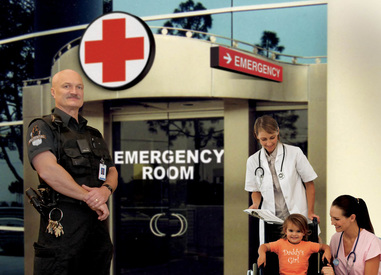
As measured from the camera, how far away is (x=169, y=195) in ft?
18.6

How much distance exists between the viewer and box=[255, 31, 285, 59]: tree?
4.93m

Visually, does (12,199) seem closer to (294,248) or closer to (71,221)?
(71,221)

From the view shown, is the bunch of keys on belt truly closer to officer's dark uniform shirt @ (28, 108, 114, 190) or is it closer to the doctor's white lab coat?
officer's dark uniform shirt @ (28, 108, 114, 190)

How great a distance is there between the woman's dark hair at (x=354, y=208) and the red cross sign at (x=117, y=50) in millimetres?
2649

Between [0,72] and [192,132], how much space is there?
7.87 feet

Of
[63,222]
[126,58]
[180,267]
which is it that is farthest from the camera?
[180,267]

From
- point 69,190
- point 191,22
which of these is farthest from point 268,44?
point 69,190

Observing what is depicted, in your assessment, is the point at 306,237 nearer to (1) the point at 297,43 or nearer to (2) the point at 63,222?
(2) the point at 63,222

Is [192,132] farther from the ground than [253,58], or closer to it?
closer to it

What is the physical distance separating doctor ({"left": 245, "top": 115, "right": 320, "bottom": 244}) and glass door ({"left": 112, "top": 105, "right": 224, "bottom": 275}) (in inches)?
63.0

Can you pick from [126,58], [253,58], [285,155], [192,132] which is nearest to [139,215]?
[192,132]

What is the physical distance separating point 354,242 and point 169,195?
2747mm

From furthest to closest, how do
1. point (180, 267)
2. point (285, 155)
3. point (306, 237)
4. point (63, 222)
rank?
1. point (180, 267)
2. point (285, 155)
3. point (306, 237)
4. point (63, 222)

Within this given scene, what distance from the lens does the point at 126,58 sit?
5.34 meters
